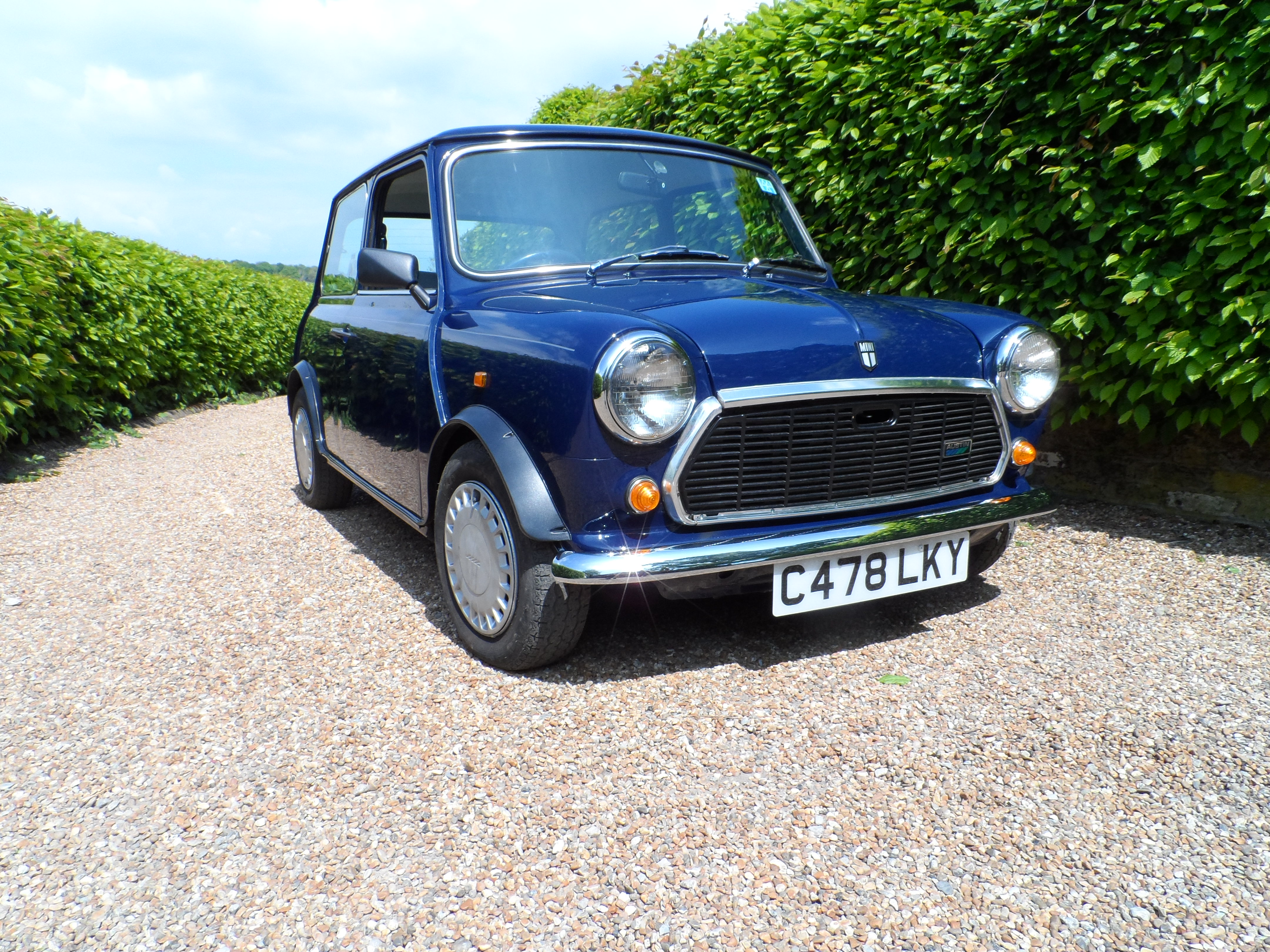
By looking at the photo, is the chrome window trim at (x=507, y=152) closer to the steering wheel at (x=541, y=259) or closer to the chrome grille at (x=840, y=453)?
the steering wheel at (x=541, y=259)

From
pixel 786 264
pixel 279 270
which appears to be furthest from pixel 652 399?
pixel 279 270

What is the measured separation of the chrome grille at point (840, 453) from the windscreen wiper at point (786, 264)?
3.19 ft

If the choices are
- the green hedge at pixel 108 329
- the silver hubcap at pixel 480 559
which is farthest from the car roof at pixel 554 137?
the green hedge at pixel 108 329

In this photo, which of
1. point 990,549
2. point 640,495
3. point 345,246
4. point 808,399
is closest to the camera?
point 640,495

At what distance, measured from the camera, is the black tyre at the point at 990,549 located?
3141 millimetres

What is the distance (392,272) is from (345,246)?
1.64 meters

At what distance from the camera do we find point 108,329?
6992 mm

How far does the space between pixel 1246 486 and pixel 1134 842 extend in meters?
A: 2.81

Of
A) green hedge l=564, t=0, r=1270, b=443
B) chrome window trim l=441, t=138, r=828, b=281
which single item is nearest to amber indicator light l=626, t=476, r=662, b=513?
chrome window trim l=441, t=138, r=828, b=281

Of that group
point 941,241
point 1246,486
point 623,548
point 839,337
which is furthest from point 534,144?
point 1246,486

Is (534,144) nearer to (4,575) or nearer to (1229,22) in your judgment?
(1229,22)

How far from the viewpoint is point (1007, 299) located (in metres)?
4.04

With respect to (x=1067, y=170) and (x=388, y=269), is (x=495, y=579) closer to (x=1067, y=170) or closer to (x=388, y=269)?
(x=388, y=269)

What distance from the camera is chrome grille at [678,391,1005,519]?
231 cm
